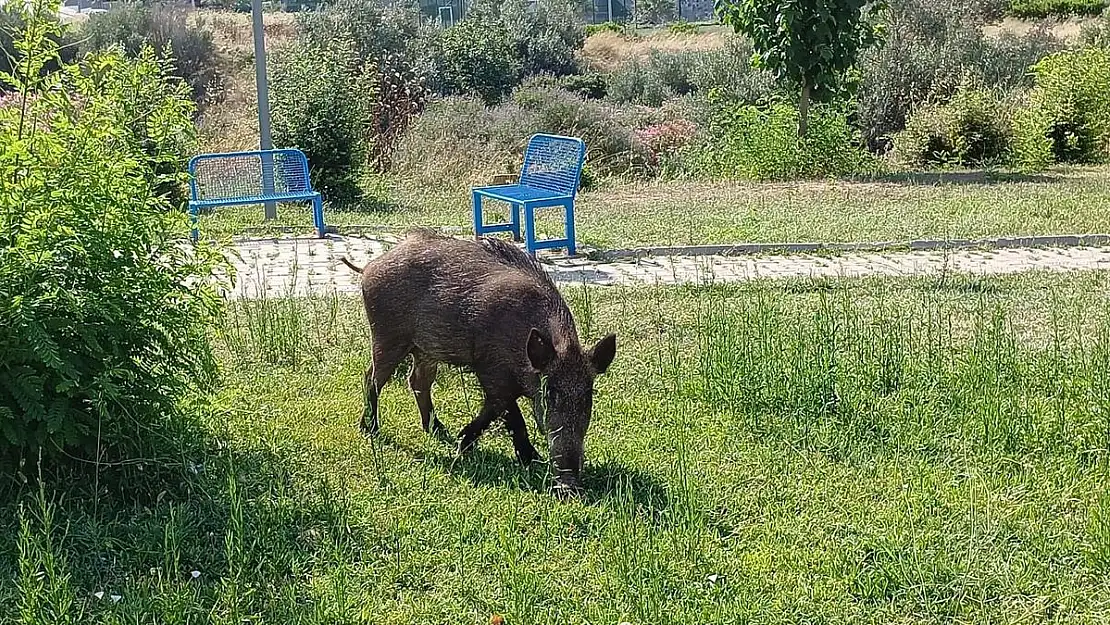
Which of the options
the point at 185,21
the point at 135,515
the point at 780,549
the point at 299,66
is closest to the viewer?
the point at 780,549

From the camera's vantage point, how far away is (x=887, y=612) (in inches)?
150

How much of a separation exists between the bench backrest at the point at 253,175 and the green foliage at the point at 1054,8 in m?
31.3

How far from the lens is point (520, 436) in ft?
16.5

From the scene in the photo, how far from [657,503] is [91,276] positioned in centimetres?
235

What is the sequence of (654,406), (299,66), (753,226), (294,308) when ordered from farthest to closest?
(299,66) → (753,226) → (294,308) → (654,406)

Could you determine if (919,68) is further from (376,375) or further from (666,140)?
(376,375)

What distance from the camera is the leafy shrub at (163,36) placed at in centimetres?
2780

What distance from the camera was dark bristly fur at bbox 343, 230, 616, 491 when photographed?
4.68 m

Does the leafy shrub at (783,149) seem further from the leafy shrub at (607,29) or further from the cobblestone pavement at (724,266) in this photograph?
the leafy shrub at (607,29)

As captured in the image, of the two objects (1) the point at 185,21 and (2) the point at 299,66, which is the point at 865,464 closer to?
(2) the point at 299,66

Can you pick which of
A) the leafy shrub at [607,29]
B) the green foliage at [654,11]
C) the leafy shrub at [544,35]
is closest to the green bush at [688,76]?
the leafy shrub at [544,35]

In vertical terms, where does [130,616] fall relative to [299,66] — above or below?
below

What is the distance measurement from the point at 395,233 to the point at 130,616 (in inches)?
343

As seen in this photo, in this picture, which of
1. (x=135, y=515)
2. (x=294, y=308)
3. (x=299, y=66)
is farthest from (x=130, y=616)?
(x=299, y=66)
